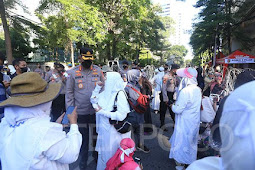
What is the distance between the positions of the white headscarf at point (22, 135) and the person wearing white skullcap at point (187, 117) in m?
2.19

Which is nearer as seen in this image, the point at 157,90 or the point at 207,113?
the point at 207,113

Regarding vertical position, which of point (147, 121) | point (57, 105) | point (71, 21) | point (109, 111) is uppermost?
point (71, 21)

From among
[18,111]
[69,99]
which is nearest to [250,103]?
[18,111]

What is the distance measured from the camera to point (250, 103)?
54 centimetres

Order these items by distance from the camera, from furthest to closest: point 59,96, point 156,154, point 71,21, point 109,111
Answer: point 71,21 → point 59,96 → point 156,154 → point 109,111

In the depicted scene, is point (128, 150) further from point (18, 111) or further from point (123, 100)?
point (18, 111)

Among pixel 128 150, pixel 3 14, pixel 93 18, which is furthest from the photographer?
pixel 93 18

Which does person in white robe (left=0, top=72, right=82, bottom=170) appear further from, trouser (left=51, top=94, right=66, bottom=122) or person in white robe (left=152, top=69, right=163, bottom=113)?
person in white robe (left=152, top=69, right=163, bottom=113)

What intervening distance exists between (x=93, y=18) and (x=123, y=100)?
13.2 m

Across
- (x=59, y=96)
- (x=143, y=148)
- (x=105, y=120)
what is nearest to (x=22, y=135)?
(x=105, y=120)

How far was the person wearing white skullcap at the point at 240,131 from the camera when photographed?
51 centimetres

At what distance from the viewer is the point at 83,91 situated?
9.88 feet

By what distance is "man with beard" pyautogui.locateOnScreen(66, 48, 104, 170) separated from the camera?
9.73ft

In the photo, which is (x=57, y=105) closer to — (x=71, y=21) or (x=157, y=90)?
(x=157, y=90)
